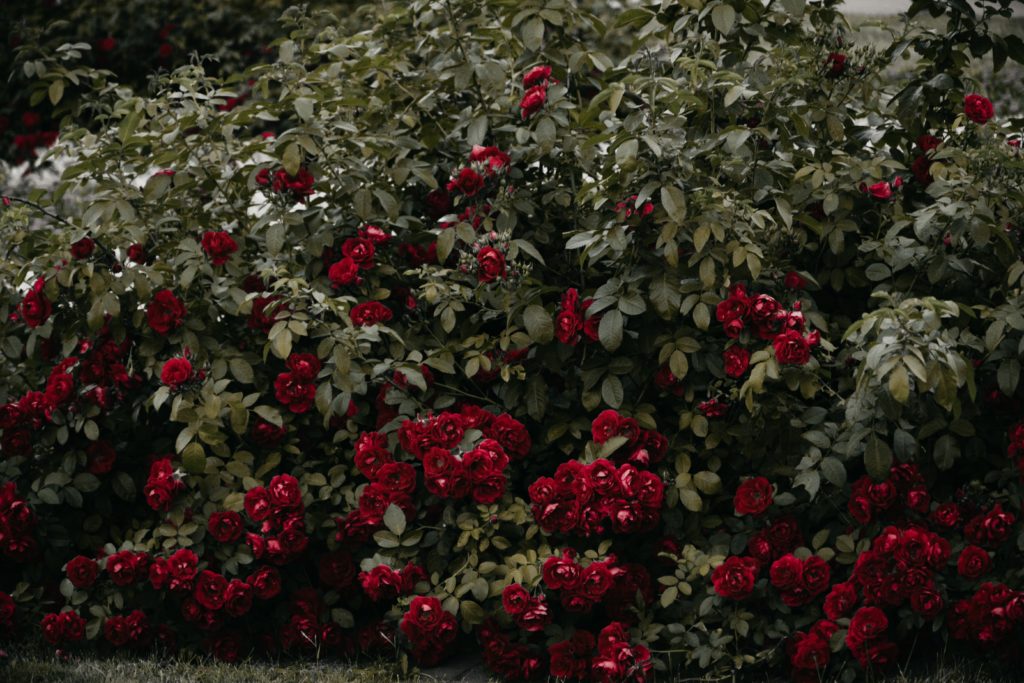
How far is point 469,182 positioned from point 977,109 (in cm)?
149

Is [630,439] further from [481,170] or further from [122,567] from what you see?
[122,567]

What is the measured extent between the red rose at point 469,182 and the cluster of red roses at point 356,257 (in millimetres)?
281

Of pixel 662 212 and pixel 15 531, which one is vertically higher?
pixel 662 212

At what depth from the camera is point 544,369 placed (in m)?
3.11

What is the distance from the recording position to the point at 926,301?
2406mm

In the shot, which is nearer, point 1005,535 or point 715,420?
point 1005,535

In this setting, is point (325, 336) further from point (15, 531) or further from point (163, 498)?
point (15, 531)

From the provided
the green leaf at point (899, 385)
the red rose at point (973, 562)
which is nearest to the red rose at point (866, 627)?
the red rose at point (973, 562)

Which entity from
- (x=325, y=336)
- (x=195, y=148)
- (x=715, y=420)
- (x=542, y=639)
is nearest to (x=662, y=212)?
(x=715, y=420)

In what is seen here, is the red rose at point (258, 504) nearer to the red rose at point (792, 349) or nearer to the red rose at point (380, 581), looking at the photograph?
the red rose at point (380, 581)

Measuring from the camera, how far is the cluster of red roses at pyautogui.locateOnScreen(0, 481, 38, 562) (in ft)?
10.0

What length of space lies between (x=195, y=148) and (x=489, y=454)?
57.9 inches

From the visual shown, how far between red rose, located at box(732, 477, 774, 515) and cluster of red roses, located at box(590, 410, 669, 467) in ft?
0.79

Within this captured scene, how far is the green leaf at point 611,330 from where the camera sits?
2793 mm
